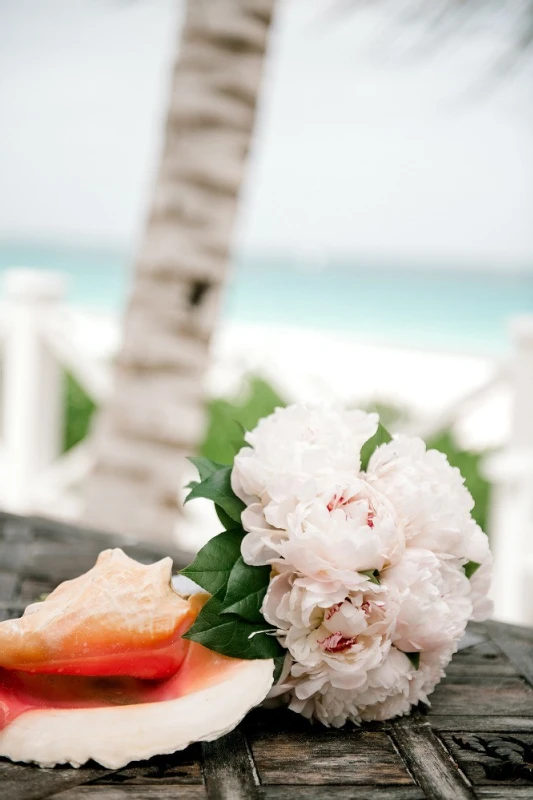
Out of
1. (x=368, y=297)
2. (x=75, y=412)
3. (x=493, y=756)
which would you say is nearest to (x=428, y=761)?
(x=493, y=756)

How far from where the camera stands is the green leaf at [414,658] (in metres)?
0.78

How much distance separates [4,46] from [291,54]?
6.42 meters

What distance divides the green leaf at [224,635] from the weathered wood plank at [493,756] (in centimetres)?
18

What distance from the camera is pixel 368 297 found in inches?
777

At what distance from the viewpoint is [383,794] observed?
2.21ft

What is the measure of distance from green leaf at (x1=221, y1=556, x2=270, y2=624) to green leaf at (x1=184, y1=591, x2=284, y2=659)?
1 centimetres

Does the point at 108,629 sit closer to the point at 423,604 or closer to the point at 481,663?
the point at 423,604

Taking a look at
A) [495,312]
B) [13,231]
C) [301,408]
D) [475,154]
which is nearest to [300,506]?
[301,408]

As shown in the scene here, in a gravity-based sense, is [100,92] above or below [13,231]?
above

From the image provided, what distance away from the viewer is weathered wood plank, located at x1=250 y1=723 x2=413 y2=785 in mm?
695

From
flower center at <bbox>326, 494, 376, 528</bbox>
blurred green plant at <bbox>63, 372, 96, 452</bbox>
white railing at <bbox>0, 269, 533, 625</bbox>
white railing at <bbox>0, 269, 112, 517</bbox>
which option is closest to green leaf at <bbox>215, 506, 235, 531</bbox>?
flower center at <bbox>326, 494, 376, 528</bbox>

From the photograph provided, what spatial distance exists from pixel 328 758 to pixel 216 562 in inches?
7.3

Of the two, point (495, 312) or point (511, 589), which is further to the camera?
point (495, 312)

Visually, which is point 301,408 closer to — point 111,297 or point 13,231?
point 111,297
